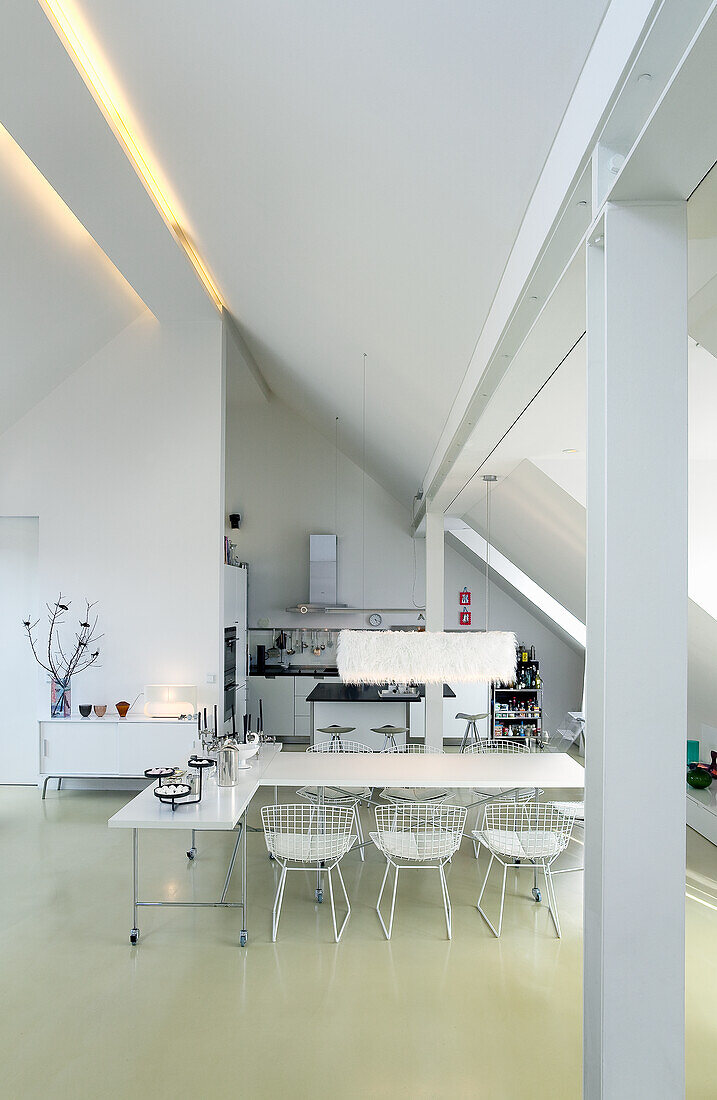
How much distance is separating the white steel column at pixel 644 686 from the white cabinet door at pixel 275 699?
859cm

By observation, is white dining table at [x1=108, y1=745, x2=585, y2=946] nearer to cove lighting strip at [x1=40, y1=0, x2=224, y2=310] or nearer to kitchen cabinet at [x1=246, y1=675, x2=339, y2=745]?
cove lighting strip at [x1=40, y1=0, x2=224, y2=310]

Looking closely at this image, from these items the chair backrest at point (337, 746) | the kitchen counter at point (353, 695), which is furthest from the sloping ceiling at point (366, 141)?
the kitchen counter at point (353, 695)

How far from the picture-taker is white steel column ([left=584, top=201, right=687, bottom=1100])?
64.6 inches

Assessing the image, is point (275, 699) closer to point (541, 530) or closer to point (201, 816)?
point (541, 530)

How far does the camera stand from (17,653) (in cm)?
782

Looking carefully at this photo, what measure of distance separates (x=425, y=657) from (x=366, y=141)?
3129mm

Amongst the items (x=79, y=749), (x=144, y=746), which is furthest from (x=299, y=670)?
(x=79, y=749)

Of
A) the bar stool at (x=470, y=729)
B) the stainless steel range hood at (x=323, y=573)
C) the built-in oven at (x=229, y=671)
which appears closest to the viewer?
the built-in oven at (x=229, y=671)

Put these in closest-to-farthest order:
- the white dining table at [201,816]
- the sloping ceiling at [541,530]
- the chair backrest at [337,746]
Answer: the white dining table at [201,816]
the sloping ceiling at [541,530]
the chair backrest at [337,746]

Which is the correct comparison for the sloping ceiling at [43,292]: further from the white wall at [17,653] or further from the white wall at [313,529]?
the white wall at [313,529]

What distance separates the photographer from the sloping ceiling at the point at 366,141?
1.98 m

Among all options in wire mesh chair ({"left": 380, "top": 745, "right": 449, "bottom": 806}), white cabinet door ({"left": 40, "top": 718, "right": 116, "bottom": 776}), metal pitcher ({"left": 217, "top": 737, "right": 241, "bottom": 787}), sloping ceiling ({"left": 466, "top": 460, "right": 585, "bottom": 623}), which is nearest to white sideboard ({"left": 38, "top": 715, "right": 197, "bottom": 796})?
white cabinet door ({"left": 40, "top": 718, "right": 116, "bottom": 776})

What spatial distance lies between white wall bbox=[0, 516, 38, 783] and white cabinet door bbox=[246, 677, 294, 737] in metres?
3.01

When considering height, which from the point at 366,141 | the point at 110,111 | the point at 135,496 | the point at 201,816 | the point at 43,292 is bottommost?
the point at 201,816
